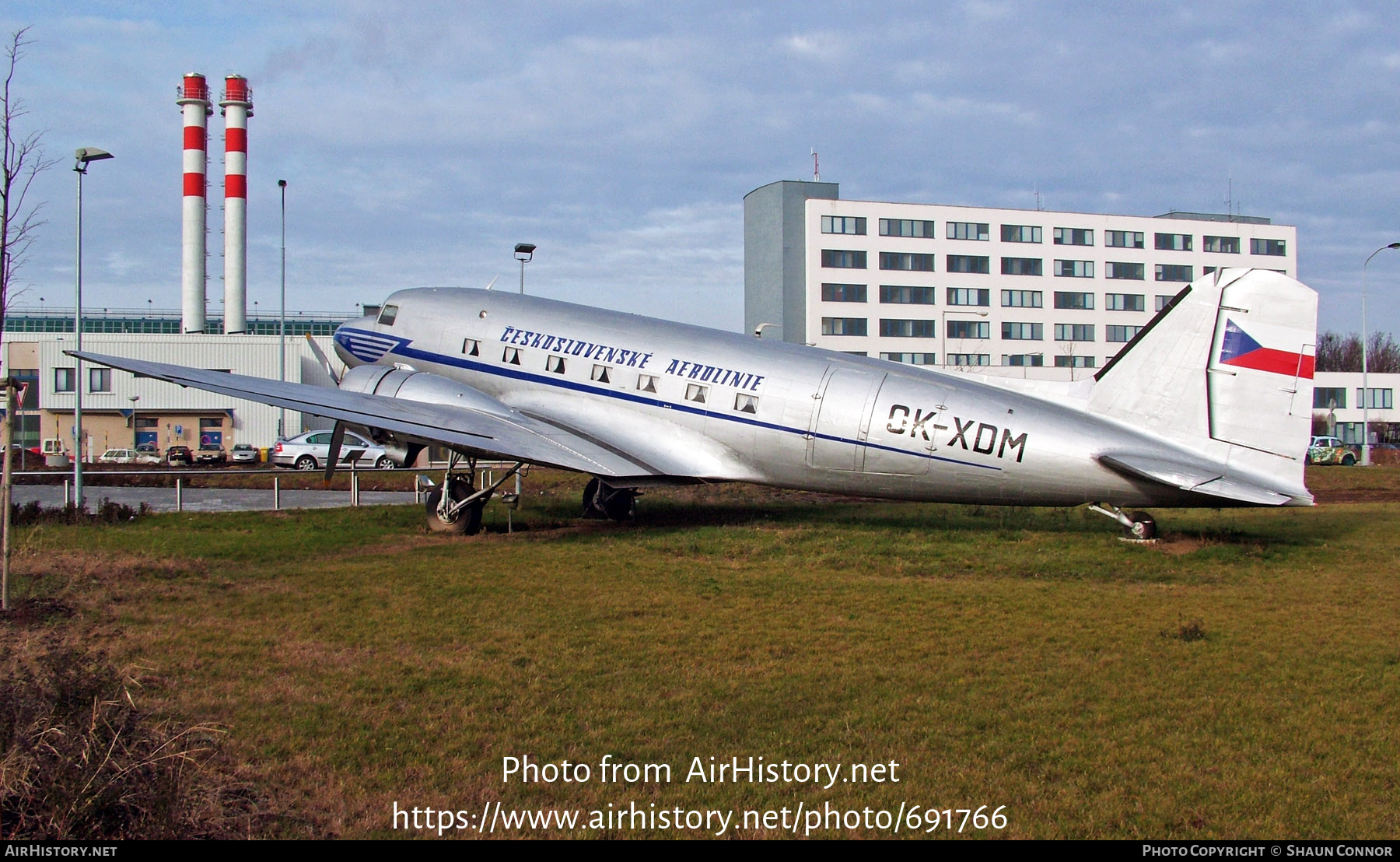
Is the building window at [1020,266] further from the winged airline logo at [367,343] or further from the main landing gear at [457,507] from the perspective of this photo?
the main landing gear at [457,507]

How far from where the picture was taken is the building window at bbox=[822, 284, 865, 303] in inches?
2699

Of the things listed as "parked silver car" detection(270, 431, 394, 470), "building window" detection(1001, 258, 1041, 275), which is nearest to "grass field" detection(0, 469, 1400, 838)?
"parked silver car" detection(270, 431, 394, 470)

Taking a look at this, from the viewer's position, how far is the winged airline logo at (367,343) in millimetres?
20125

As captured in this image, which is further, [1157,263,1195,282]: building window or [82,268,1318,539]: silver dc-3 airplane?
[1157,263,1195,282]: building window

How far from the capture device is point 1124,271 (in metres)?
75.8

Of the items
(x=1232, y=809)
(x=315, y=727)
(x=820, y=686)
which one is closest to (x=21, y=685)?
(x=315, y=727)

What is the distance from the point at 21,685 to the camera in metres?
4.90

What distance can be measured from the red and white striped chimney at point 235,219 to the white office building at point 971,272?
36937 millimetres

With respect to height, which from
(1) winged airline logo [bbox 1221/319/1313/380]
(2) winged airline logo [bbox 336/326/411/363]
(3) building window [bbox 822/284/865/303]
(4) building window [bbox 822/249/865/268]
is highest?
(4) building window [bbox 822/249/865/268]

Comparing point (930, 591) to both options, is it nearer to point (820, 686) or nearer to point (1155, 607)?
point (1155, 607)

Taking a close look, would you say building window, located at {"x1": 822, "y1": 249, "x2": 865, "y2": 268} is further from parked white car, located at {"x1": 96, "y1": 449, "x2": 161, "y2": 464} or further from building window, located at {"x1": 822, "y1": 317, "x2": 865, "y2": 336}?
parked white car, located at {"x1": 96, "y1": 449, "x2": 161, "y2": 464}

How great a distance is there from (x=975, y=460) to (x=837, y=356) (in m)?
3.32

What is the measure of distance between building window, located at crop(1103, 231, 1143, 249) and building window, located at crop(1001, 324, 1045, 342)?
896 cm

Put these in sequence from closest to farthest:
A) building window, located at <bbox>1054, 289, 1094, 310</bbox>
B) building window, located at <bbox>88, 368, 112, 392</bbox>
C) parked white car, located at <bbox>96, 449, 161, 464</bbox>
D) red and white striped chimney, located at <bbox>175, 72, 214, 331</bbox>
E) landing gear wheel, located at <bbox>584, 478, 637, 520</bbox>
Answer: landing gear wheel, located at <bbox>584, 478, 637, 520</bbox> < parked white car, located at <bbox>96, 449, 161, 464</bbox> < building window, located at <bbox>88, 368, 112, 392</bbox> < red and white striped chimney, located at <bbox>175, 72, 214, 331</bbox> < building window, located at <bbox>1054, 289, 1094, 310</bbox>
